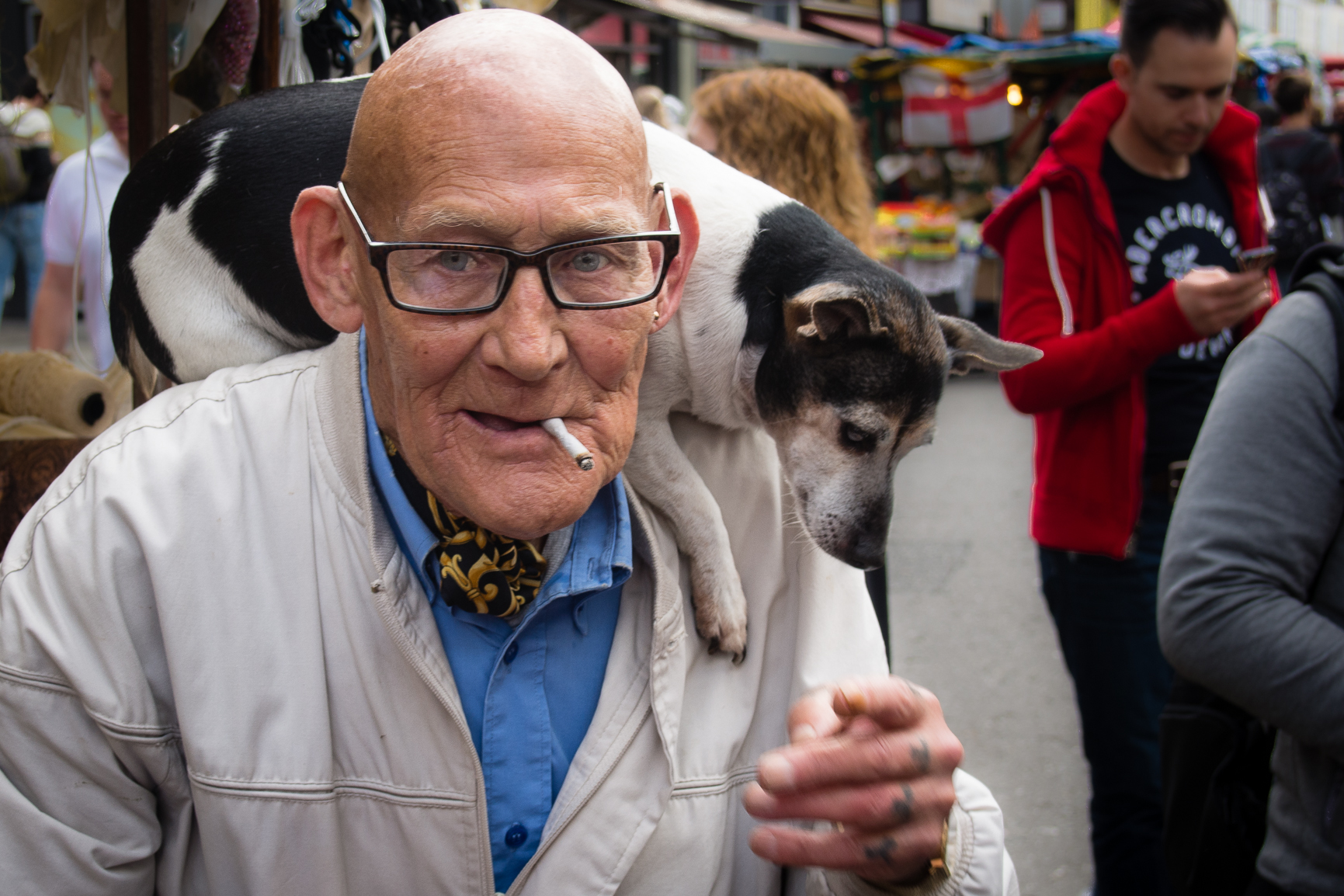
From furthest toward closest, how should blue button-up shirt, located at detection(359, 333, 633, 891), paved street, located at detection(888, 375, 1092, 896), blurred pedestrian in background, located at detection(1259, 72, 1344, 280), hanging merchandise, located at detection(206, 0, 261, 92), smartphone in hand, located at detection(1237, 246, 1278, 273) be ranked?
blurred pedestrian in background, located at detection(1259, 72, 1344, 280) < paved street, located at detection(888, 375, 1092, 896) < smartphone in hand, located at detection(1237, 246, 1278, 273) < hanging merchandise, located at detection(206, 0, 261, 92) < blue button-up shirt, located at detection(359, 333, 633, 891)

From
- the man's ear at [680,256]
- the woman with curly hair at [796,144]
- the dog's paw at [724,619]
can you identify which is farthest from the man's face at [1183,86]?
the dog's paw at [724,619]

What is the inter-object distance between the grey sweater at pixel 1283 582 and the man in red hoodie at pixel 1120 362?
94 cm

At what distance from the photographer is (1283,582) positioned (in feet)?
6.06

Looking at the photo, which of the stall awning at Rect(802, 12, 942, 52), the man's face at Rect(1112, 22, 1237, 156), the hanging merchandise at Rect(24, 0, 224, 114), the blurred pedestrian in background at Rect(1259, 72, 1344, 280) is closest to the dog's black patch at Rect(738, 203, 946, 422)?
the hanging merchandise at Rect(24, 0, 224, 114)

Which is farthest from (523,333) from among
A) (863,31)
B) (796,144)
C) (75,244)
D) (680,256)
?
(863,31)

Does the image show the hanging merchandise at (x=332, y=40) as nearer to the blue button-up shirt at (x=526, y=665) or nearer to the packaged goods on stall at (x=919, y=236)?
the blue button-up shirt at (x=526, y=665)

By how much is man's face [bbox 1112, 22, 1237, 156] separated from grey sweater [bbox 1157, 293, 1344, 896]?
3.94 feet

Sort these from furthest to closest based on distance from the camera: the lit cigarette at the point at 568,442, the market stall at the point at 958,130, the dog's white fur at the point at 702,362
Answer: the market stall at the point at 958,130, the dog's white fur at the point at 702,362, the lit cigarette at the point at 568,442

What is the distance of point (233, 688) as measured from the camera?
1.26 meters

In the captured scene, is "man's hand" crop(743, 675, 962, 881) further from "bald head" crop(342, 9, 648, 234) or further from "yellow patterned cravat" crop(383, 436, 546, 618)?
"bald head" crop(342, 9, 648, 234)

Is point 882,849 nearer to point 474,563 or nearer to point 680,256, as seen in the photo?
point 474,563

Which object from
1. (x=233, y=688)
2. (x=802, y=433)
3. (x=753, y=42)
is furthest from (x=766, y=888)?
(x=753, y=42)

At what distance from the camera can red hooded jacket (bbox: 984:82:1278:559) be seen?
9.41ft

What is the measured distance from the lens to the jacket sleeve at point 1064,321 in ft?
9.21
